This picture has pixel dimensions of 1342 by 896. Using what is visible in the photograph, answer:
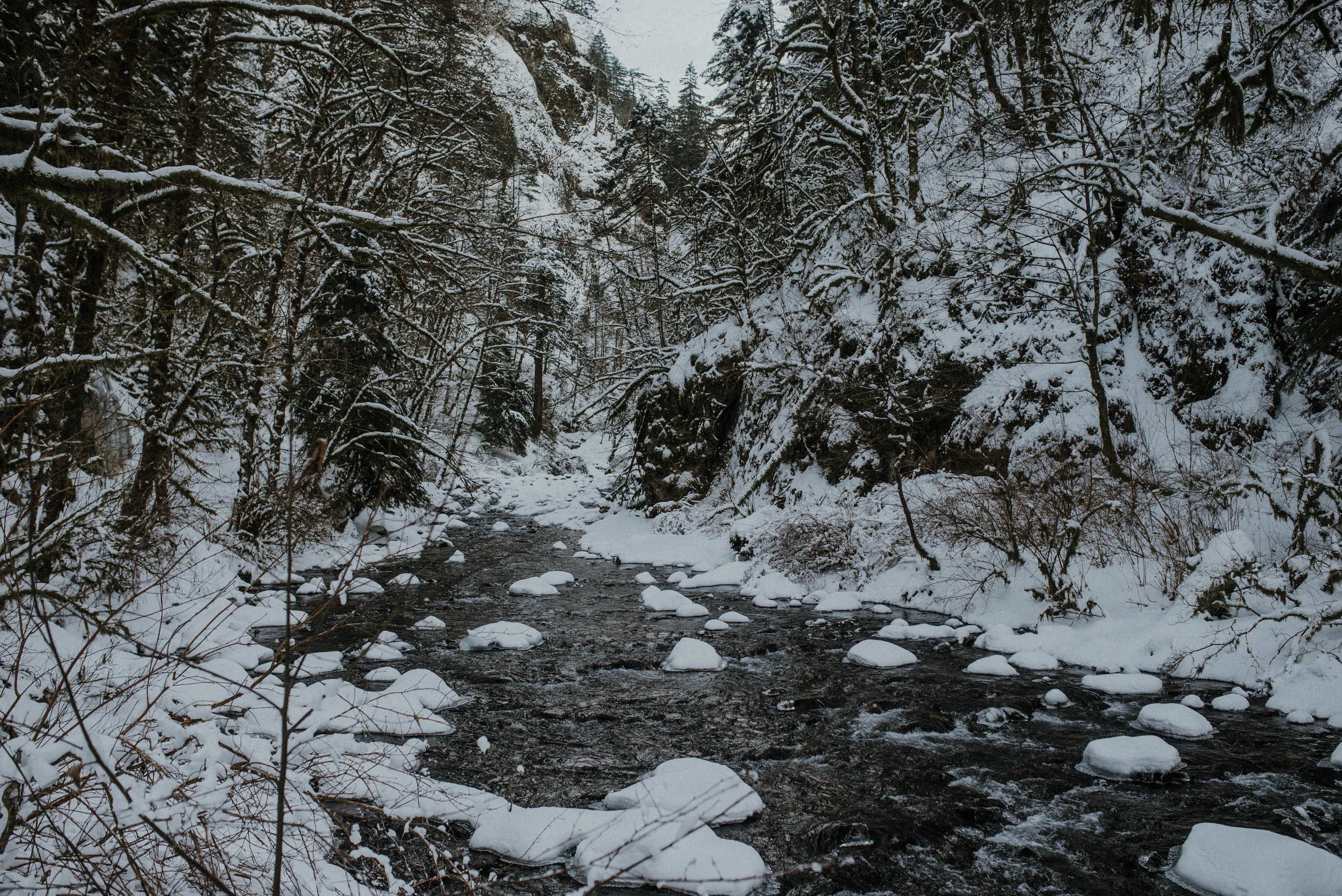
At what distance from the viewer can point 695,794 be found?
3.51m

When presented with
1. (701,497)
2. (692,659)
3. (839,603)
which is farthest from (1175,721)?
(701,497)

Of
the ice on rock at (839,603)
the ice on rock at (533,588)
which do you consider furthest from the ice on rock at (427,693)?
the ice on rock at (839,603)

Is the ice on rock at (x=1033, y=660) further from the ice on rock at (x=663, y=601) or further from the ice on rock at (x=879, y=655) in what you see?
the ice on rock at (x=663, y=601)

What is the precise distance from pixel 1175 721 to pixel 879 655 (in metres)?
2.23

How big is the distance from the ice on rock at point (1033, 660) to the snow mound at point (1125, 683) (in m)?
0.40

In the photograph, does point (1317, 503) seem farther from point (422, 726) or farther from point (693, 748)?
point (422, 726)

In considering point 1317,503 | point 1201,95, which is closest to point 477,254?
point 1201,95

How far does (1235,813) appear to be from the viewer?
11.3ft

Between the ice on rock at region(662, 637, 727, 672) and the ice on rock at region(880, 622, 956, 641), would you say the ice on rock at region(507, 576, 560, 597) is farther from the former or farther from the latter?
the ice on rock at region(880, 622, 956, 641)

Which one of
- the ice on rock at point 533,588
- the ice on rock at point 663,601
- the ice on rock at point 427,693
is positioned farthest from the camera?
the ice on rock at point 533,588

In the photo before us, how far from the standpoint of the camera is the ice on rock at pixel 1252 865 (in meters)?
2.69

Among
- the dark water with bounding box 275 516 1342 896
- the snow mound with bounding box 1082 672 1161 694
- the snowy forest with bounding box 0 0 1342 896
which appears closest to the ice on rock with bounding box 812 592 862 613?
the snowy forest with bounding box 0 0 1342 896

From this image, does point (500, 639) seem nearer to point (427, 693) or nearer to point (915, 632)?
point (427, 693)

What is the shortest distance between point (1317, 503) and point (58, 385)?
9111 millimetres
